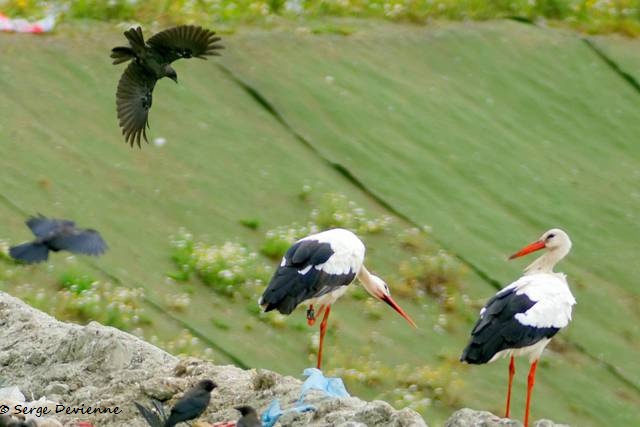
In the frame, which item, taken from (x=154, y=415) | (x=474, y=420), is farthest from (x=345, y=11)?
(x=474, y=420)

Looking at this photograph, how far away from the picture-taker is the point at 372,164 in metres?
18.0

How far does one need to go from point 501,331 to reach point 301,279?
1.30 meters

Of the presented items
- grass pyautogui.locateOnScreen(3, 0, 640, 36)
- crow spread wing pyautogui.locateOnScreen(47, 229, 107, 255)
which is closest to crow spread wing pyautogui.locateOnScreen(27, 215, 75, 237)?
crow spread wing pyautogui.locateOnScreen(47, 229, 107, 255)

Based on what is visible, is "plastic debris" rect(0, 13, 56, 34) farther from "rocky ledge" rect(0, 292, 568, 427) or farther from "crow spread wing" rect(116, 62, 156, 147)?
"rocky ledge" rect(0, 292, 568, 427)

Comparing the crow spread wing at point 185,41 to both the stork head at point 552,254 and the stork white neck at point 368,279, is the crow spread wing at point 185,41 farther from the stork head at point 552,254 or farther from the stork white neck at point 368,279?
the stork head at point 552,254

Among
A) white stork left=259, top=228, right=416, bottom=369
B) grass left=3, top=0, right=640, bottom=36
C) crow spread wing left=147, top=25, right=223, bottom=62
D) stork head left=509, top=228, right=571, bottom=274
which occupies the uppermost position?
crow spread wing left=147, top=25, right=223, bottom=62

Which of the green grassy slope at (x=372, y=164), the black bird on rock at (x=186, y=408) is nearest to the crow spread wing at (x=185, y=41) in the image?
the black bird on rock at (x=186, y=408)

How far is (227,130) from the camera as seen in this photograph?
691 inches

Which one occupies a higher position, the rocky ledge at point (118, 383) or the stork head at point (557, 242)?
the rocky ledge at point (118, 383)

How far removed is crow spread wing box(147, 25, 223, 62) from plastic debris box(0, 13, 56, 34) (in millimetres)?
6646

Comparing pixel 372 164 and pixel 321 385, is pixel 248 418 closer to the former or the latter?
pixel 321 385

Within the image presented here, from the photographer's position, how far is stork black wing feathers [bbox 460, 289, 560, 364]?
11.2 meters

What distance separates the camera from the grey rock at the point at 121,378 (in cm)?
984

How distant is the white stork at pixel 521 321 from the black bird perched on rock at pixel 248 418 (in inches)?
81.0
